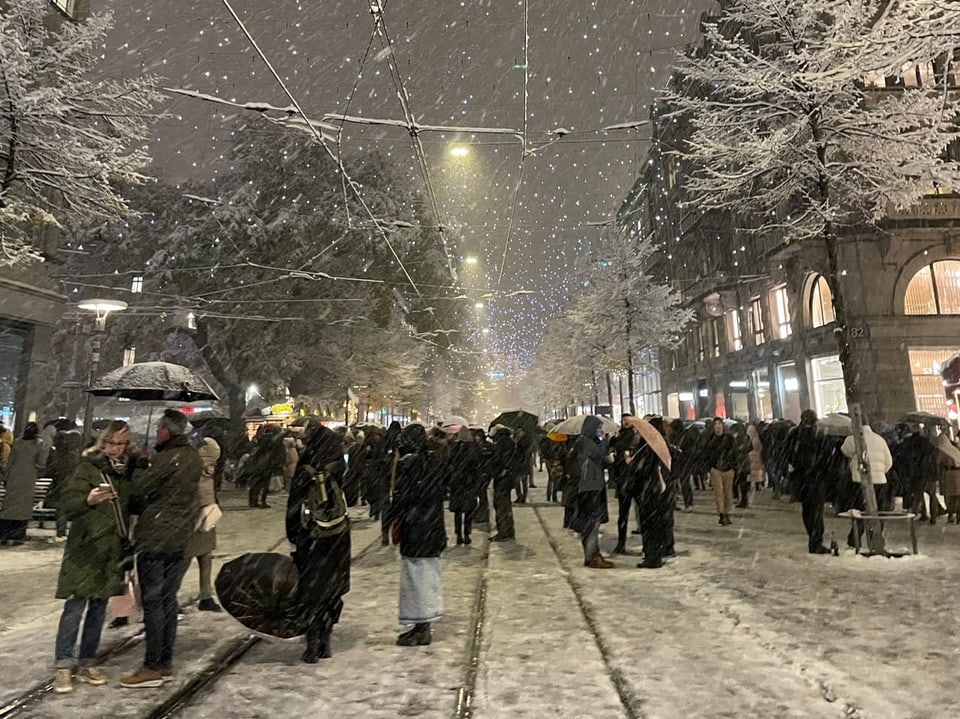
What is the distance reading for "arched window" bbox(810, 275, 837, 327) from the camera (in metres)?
25.1

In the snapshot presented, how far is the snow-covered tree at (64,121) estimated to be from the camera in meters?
9.20

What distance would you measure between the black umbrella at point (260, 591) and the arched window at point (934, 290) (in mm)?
25387

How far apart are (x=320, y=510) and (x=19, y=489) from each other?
8.67 metres

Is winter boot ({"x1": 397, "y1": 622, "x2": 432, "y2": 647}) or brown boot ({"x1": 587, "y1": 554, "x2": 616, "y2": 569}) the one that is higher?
brown boot ({"x1": 587, "y1": 554, "x2": 616, "y2": 569})

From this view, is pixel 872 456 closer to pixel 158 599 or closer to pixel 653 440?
pixel 653 440

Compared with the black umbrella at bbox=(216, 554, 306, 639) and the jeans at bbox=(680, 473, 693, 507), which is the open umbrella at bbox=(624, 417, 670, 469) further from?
the jeans at bbox=(680, 473, 693, 507)

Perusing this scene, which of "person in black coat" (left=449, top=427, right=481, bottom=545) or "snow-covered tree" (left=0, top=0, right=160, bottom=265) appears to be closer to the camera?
"snow-covered tree" (left=0, top=0, right=160, bottom=265)

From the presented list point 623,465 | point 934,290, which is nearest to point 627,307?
point 934,290

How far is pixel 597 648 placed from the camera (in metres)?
5.11

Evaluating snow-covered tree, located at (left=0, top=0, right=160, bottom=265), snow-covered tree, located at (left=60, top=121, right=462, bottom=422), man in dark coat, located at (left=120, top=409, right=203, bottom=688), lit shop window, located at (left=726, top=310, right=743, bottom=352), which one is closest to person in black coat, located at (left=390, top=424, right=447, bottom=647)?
man in dark coat, located at (left=120, top=409, right=203, bottom=688)

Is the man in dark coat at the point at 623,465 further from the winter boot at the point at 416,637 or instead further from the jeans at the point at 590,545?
the winter boot at the point at 416,637

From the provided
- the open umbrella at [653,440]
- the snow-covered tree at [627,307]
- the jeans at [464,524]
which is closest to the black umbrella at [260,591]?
the open umbrella at [653,440]

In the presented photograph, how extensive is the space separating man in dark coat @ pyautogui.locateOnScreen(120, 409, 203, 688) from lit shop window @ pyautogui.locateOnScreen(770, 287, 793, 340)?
93.7 feet

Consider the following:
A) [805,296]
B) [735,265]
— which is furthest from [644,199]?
[805,296]
